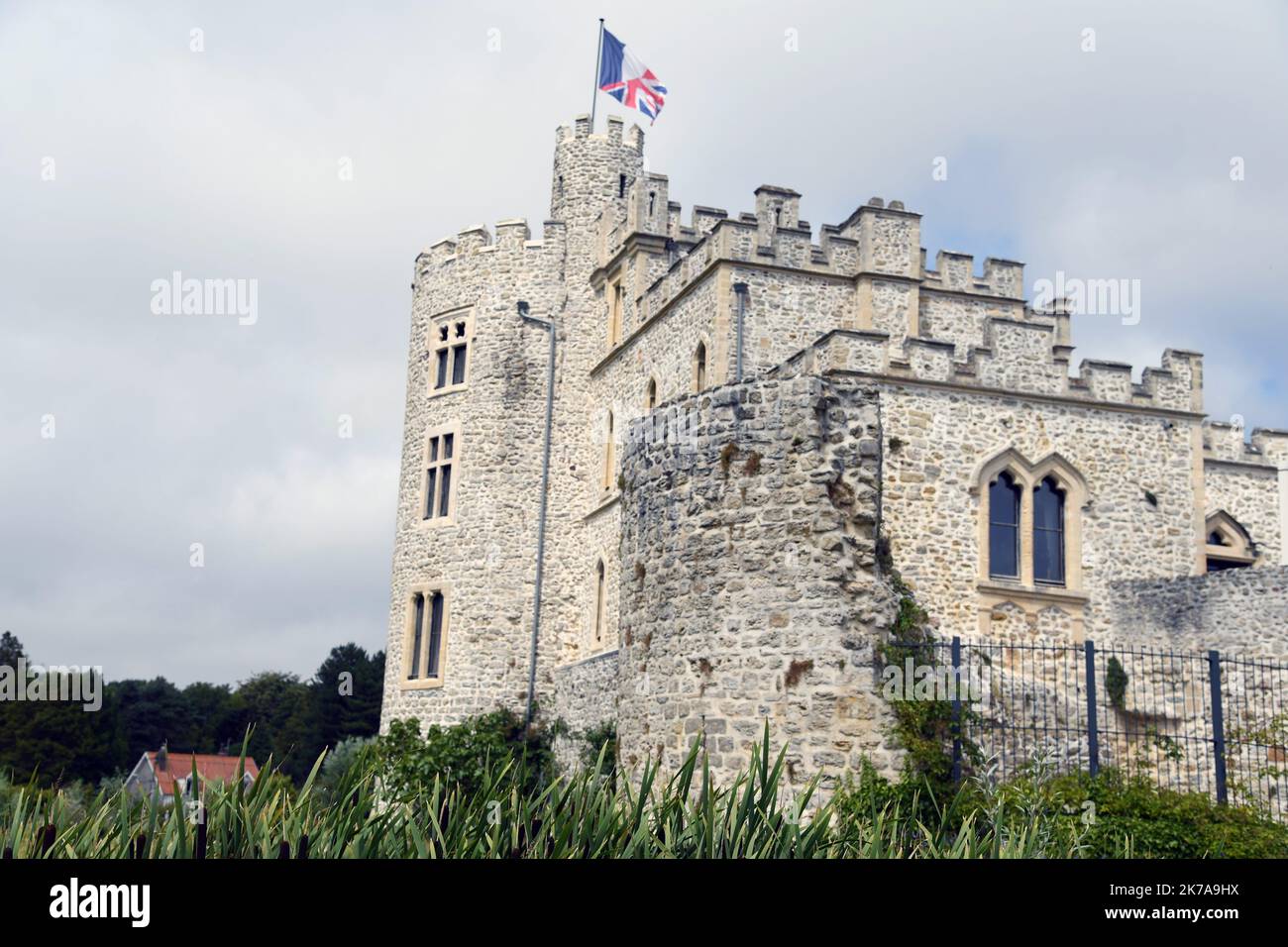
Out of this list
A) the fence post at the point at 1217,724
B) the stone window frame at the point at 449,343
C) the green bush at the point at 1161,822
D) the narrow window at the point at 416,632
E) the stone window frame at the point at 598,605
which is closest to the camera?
the green bush at the point at 1161,822

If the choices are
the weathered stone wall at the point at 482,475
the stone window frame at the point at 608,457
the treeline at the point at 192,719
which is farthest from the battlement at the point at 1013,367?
the treeline at the point at 192,719

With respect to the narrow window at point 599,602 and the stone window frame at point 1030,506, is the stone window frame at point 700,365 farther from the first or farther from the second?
the stone window frame at point 1030,506

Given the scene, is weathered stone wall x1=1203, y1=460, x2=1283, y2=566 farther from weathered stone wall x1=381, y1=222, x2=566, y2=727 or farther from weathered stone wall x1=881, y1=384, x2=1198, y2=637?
weathered stone wall x1=381, y1=222, x2=566, y2=727

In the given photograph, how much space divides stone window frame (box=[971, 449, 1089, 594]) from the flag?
1174 cm

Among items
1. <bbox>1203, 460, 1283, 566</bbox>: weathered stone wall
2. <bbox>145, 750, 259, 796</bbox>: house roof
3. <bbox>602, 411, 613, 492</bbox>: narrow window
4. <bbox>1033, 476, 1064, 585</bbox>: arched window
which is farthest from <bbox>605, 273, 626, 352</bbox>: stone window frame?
<bbox>1203, 460, 1283, 566</bbox>: weathered stone wall

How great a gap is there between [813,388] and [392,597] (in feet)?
70.3

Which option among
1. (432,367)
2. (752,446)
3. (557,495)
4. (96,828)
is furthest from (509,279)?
(96,828)

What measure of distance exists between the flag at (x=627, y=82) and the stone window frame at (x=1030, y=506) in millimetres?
11737

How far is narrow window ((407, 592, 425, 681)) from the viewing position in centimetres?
2945

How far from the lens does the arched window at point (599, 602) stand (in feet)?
89.5

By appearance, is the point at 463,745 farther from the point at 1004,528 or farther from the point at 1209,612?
the point at 1209,612

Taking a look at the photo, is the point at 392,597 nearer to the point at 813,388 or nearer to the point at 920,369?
the point at 920,369

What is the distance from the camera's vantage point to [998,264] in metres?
27.2

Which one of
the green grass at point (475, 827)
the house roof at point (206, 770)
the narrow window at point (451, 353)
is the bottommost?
the green grass at point (475, 827)
